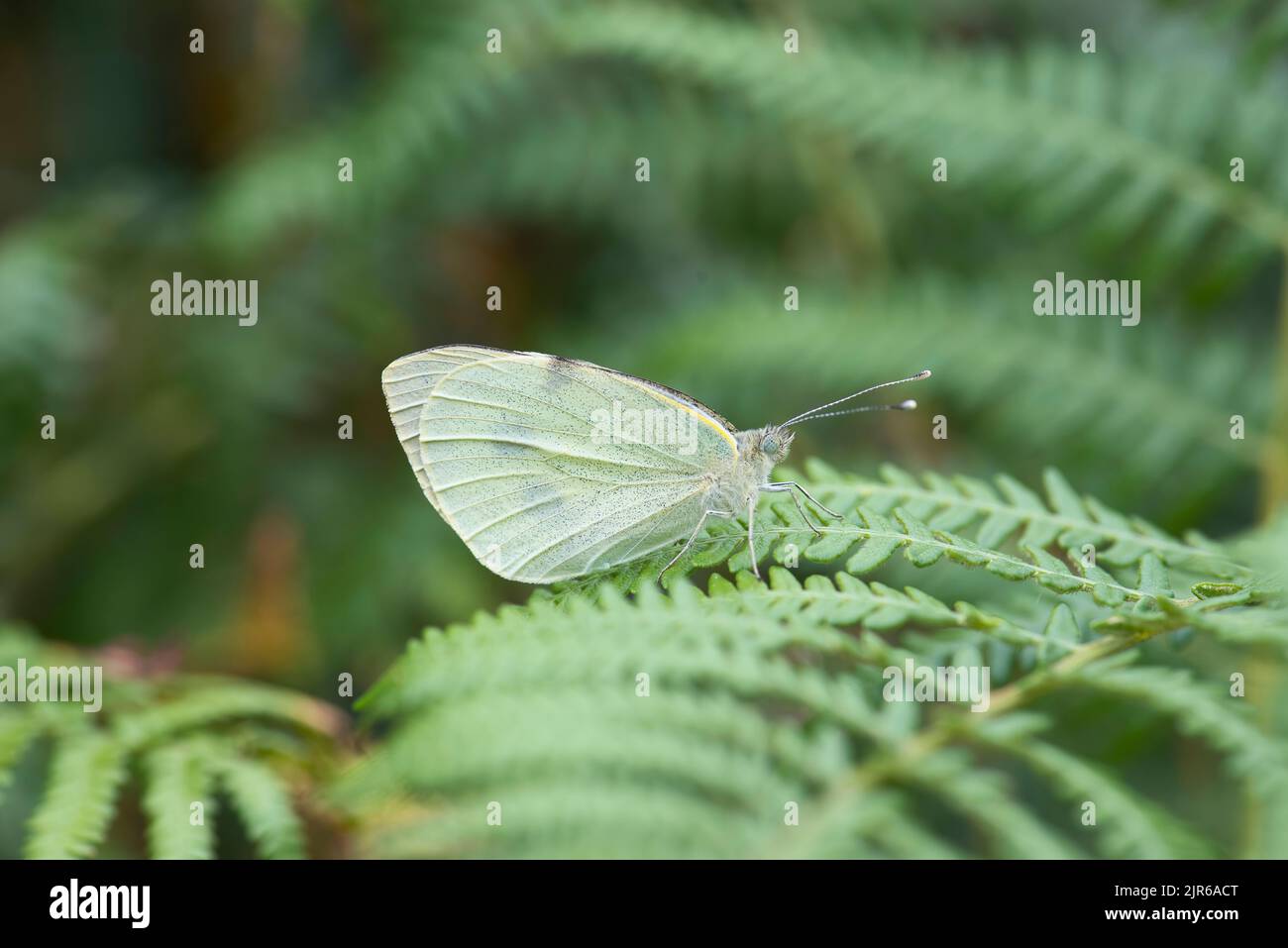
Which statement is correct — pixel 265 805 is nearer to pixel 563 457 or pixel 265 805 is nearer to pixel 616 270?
pixel 563 457

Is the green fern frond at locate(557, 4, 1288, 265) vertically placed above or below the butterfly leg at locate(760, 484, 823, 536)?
above

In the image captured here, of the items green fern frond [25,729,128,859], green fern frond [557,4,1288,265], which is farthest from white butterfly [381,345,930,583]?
green fern frond [557,4,1288,265]

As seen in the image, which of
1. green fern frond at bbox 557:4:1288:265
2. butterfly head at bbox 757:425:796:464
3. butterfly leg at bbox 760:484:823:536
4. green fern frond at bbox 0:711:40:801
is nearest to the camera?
green fern frond at bbox 0:711:40:801

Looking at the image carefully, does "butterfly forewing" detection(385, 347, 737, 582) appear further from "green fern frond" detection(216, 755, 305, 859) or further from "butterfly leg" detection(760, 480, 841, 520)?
"green fern frond" detection(216, 755, 305, 859)

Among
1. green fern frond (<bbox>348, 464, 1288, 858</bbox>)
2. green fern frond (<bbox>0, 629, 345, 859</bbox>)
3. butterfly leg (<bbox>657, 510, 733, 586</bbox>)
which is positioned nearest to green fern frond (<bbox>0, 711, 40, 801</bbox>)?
green fern frond (<bbox>0, 629, 345, 859</bbox>)

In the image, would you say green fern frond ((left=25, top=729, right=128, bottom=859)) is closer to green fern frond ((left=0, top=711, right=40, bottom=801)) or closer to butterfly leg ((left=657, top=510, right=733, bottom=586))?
green fern frond ((left=0, top=711, right=40, bottom=801))

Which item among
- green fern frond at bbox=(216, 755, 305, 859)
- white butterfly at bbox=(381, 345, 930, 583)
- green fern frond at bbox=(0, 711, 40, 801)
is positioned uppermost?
white butterfly at bbox=(381, 345, 930, 583)

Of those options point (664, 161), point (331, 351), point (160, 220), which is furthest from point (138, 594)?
point (664, 161)

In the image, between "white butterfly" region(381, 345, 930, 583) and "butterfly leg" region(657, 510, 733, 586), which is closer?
"butterfly leg" region(657, 510, 733, 586)

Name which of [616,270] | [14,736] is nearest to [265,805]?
[14,736]

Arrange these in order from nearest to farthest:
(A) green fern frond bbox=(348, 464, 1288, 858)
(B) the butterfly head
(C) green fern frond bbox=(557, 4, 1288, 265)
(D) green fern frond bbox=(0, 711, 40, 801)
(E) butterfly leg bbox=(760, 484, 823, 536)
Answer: (A) green fern frond bbox=(348, 464, 1288, 858) → (D) green fern frond bbox=(0, 711, 40, 801) → (E) butterfly leg bbox=(760, 484, 823, 536) → (B) the butterfly head → (C) green fern frond bbox=(557, 4, 1288, 265)
